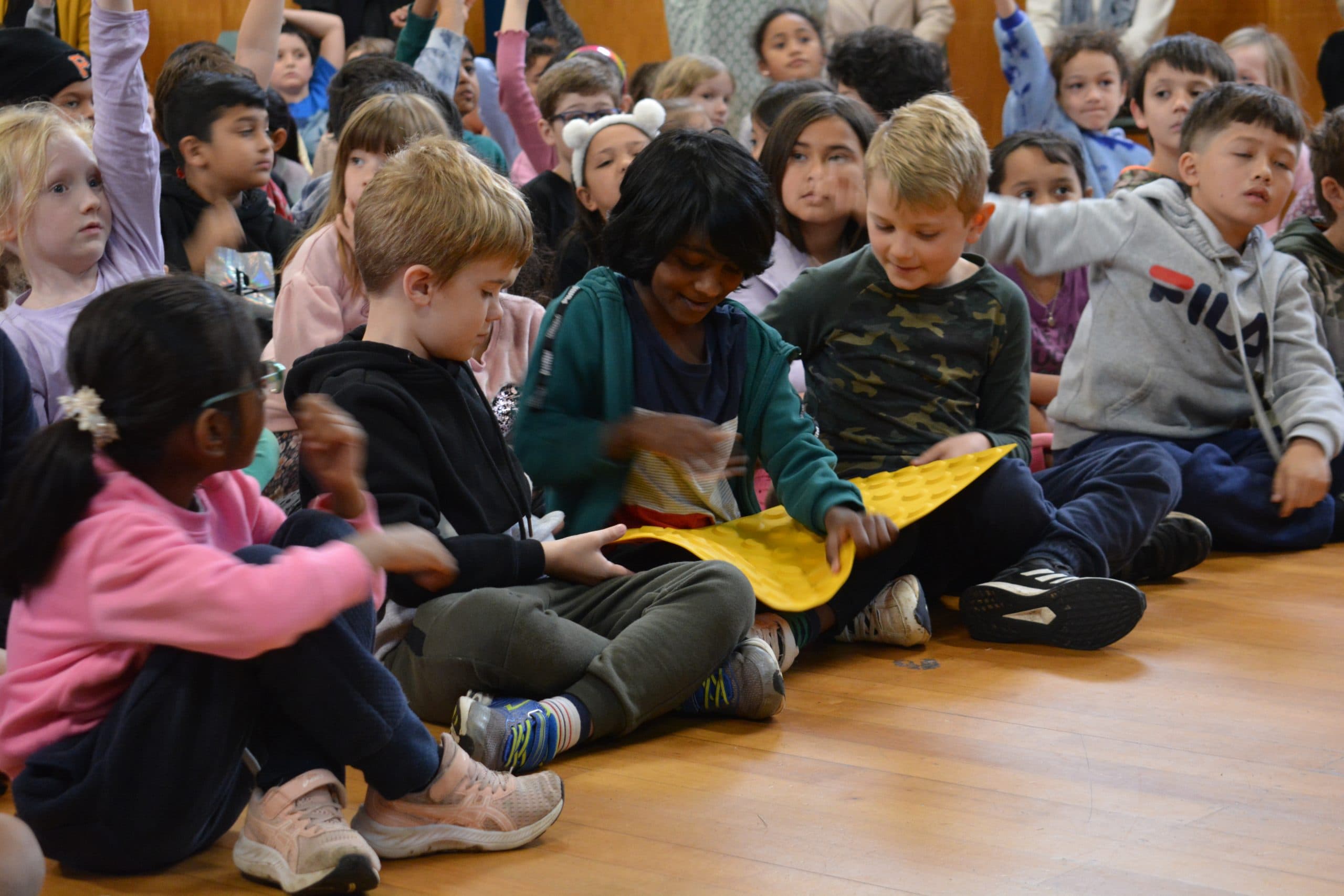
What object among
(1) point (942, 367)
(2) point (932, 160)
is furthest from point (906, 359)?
(2) point (932, 160)

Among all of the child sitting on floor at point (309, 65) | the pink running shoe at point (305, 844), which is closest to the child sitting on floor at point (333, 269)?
the pink running shoe at point (305, 844)

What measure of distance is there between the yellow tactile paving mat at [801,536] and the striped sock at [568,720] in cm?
29

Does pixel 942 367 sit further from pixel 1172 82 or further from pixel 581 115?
pixel 1172 82

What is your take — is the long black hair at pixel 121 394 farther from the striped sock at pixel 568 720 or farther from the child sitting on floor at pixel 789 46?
the child sitting on floor at pixel 789 46

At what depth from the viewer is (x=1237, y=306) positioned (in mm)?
2604

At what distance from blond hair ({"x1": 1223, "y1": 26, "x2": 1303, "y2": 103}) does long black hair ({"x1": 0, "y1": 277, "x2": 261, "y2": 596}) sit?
147 inches

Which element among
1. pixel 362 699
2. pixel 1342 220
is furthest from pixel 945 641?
pixel 1342 220

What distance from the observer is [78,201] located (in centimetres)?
203

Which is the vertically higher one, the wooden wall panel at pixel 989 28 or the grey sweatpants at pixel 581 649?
the wooden wall panel at pixel 989 28

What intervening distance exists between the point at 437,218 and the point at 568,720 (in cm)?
61

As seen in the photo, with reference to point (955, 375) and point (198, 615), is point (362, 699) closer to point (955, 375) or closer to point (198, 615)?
point (198, 615)

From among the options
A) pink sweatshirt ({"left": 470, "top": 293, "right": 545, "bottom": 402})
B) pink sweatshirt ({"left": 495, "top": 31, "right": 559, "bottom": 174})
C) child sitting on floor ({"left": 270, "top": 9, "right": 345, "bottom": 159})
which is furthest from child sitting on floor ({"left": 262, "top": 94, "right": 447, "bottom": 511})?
child sitting on floor ({"left": 270, "top": 9, "right": 345, "bottom": 159})

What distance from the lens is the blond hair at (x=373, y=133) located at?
2410mm

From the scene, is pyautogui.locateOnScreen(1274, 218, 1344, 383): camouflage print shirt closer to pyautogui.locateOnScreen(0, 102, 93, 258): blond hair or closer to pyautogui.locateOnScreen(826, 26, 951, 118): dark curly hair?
pyautogui.locateOnScreen(826, 26, 951, 118): dark curly hair
